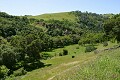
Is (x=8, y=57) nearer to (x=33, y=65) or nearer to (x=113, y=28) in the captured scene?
(x=33, y=65)

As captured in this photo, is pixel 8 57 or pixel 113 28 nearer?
pixel 113 28

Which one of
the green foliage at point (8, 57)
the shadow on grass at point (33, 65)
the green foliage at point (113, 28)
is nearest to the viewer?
the green foliage at point (113, 28)

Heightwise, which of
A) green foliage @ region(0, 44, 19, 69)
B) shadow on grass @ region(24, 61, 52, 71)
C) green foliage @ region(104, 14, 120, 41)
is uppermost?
green foliage @ region(104, 14, 120, 41)

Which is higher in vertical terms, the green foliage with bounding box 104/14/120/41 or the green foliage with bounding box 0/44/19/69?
the green foliage with bounding box 104/14/120/41

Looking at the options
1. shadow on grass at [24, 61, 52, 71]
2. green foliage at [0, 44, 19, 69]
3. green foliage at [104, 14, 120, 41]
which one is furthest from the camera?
green foliage at [0, 44, 19, 69]

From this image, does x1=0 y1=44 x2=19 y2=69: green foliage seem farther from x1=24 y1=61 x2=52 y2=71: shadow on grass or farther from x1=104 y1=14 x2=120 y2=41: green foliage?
x1=104 y1=14 x2=120 y2=41: green foliage

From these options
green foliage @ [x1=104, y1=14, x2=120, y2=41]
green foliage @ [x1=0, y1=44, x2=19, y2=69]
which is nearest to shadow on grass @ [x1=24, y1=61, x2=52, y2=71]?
green foliage @ [x1=0, y1=44, x2=19, y2=69]

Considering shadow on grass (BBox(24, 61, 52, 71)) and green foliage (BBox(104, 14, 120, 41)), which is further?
shadow on grass (BBox(24, 61, 52, 71))

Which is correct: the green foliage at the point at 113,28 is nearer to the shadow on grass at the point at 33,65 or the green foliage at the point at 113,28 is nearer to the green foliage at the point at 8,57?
the shadow on grass at the point at 33,65

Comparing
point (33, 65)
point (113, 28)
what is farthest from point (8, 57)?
point (113, 28)

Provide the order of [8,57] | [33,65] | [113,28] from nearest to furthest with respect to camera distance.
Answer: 1. [113,28]
2. [8,57]
3. [33,65]

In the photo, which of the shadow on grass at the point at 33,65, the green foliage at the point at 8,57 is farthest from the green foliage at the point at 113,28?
the green foliage at the point at 8,57

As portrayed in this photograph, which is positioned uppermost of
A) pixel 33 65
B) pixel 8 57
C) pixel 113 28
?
pixel 113 28

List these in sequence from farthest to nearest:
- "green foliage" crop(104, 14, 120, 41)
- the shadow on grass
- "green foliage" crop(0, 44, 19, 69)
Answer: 1. "green foliage" crop(0, 44, 19, 69)
2. the shadow on grass
3. "green foliage" crop(104, 14, 120, 41)
